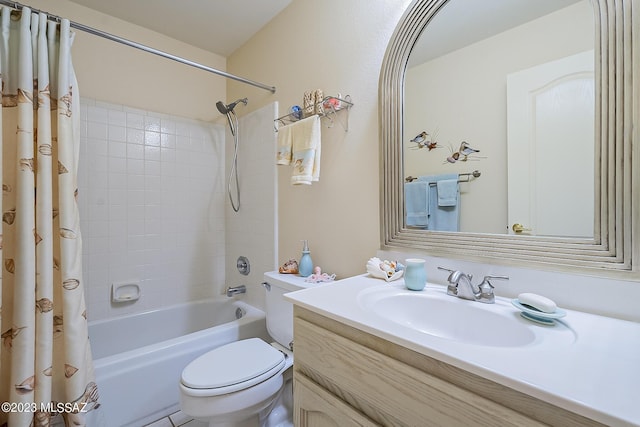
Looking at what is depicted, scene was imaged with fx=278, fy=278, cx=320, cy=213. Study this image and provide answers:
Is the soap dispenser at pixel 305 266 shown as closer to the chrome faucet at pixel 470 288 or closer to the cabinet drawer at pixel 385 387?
the cabinet drawer at pixel 385 387

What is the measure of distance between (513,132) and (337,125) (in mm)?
785

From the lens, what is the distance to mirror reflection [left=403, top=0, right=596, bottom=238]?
2.63ft

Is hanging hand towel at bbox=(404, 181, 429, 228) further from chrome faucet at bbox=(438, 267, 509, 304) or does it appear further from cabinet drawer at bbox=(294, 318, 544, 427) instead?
cabinet drawer at bbox=(294, 318, 544, 427)

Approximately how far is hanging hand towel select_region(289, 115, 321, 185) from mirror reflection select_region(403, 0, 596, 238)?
1.48 feet

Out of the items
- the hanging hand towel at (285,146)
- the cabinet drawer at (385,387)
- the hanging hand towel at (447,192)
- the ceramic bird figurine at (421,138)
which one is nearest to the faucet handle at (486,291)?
the hanging hand towel at (447,192)

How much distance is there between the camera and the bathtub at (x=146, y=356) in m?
1.30

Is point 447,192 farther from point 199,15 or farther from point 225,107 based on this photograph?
point 199,15

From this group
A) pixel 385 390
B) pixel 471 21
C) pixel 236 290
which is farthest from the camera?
pixel 236 290

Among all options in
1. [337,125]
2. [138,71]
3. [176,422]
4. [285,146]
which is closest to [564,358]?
[337,125]

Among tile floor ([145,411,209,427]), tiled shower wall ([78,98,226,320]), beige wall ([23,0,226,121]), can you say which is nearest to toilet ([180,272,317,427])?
tile floor ([145,411,209,427])

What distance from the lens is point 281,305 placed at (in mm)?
1421

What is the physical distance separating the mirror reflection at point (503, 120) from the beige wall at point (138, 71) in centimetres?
185

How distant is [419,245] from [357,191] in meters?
0.40

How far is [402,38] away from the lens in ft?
3.82
